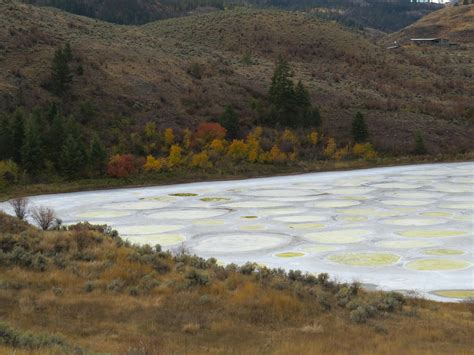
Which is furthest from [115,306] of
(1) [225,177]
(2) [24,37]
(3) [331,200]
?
(2) [24,37]

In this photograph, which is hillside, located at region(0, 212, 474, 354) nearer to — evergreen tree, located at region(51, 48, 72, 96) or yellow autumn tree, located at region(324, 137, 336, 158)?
Result: yellow autumn tree, located at region(324, 137, 336, 158)

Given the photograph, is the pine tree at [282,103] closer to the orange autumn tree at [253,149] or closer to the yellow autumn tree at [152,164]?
the orange autumn tree at [253,149]

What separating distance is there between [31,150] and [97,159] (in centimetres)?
473

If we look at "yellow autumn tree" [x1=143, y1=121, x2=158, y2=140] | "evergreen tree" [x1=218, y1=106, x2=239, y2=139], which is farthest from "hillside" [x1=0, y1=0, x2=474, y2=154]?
"evergreen tree" [x1=218, y1=106, x2=239, y2=139]

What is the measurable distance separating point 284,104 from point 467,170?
2054 cm

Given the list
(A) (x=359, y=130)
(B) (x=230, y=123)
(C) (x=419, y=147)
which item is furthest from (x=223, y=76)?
(C) (x=419, y=147)

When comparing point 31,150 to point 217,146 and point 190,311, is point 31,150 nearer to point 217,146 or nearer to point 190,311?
point 217,146

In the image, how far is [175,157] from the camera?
45531 millimetres

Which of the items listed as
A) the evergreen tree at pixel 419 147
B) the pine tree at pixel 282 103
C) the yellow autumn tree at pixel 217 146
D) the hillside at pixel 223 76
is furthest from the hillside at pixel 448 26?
the yellow autumn tree at pixel 217 146

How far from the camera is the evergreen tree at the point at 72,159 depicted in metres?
40.5

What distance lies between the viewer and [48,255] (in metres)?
15.6

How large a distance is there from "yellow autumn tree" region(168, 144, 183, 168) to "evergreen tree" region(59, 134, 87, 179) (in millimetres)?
7277

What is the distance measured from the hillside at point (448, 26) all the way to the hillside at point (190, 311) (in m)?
159

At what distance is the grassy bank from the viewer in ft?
125
